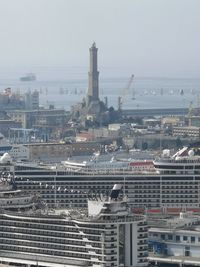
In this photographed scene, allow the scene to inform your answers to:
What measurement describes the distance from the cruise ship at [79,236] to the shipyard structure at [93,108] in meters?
48.4

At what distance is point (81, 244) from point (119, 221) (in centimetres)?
109

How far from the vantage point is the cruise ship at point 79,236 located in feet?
120

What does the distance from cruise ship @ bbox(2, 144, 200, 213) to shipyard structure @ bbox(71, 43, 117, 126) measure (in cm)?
3741

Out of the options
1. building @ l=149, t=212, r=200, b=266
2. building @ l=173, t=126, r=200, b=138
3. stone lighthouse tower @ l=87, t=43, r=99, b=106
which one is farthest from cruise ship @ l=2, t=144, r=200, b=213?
stone lighthouse tower @ l=87, t=43, r=99, b=106

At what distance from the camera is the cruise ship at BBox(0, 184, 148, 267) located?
3653 centimetres

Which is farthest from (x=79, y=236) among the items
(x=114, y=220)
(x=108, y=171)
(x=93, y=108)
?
(x=93, y=108)

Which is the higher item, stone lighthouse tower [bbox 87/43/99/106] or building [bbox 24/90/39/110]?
stone lighthouse tower [bbox 87/43/99/106]

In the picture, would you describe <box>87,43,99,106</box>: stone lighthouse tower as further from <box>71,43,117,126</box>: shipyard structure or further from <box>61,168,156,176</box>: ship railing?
<box>61,168,156,176</box>: ship railing

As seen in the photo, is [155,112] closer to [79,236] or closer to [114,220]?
[79,236]

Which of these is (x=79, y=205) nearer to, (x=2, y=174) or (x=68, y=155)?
(x=2, y=174)

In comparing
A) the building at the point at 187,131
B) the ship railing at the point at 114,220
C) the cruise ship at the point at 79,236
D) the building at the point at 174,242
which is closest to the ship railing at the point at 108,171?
the building at the point at 174,242

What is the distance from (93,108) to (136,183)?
44.2 m

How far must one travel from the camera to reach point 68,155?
229 ft

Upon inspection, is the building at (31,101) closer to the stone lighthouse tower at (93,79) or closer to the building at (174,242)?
the stone lighthouse tower at (93,79)
